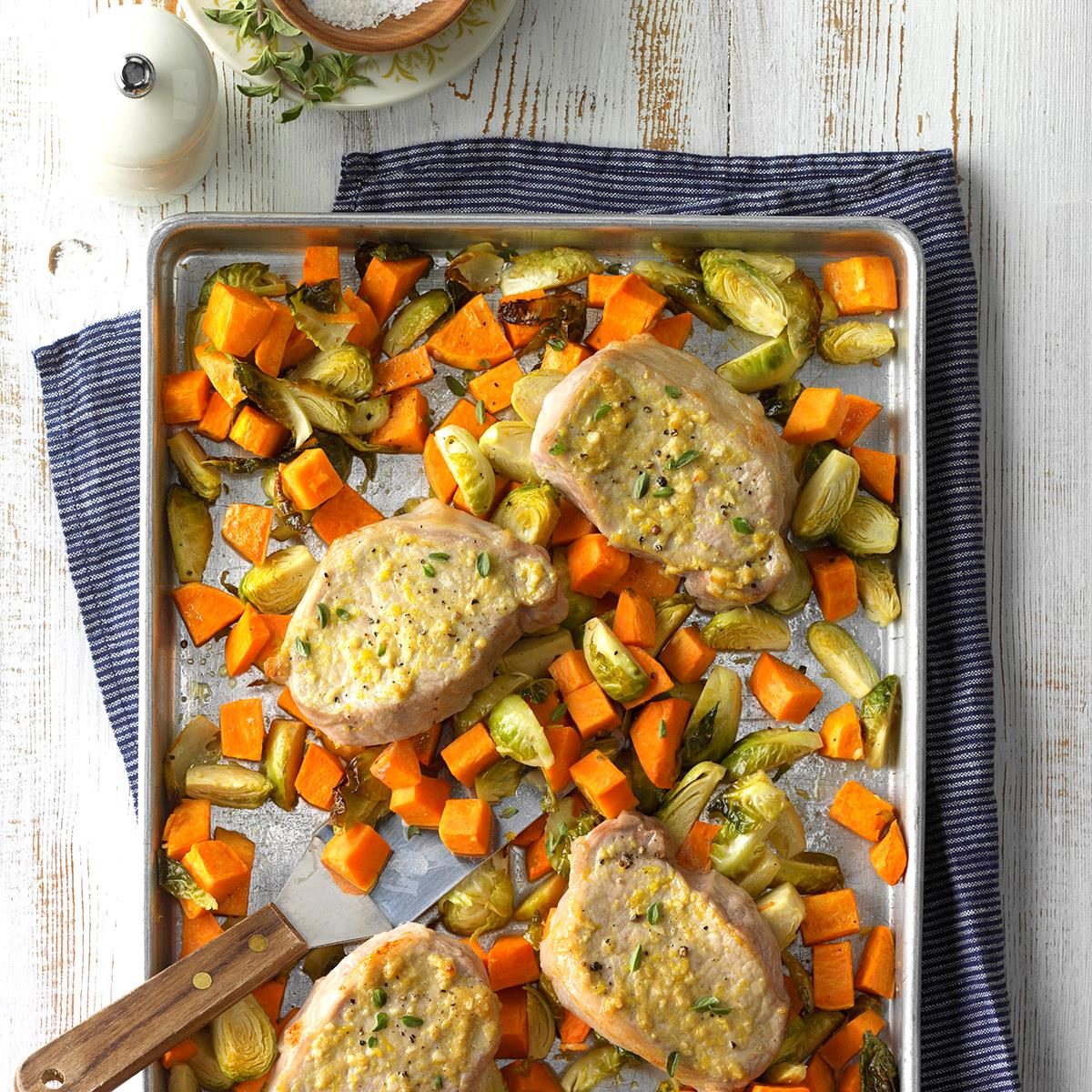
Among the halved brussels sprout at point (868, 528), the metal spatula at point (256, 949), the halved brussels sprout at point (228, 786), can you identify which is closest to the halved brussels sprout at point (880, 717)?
the halved brussels sprout at point (868, 528)

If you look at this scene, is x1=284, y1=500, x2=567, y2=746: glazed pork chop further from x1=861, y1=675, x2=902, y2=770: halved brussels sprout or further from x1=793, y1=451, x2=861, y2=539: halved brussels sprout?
x1=861, y1=675, x2=902, y2=770: halved brussels sprout

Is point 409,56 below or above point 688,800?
above

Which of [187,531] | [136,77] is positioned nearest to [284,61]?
[136,77]

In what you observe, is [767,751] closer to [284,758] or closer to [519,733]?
[519,733]

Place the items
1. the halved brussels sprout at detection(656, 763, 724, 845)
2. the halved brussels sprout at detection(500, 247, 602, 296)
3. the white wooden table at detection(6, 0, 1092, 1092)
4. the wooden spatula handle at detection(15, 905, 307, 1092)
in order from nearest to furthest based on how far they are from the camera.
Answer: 1. the wooden spatula handle at detection(15, 905, 307, 1092)
2. the halved brussels sprout at detection(656, 763, 724, 845)
3. the halved brussels sprout at detection(500, 247, 602, 296)
4. the white wooden table at detection(6, 0, 1092, 1092)

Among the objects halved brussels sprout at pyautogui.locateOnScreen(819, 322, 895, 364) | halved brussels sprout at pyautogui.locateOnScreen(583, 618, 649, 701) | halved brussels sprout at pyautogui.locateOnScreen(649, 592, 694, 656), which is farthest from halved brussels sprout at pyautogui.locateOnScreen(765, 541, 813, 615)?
halved brussels sprout at pyautogui.locateOnScreen(819, 322, 895, 364)

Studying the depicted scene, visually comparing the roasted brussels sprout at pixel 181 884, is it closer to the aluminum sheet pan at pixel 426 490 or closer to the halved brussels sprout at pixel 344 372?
the aluminum sheet pan at pixel 426 490
